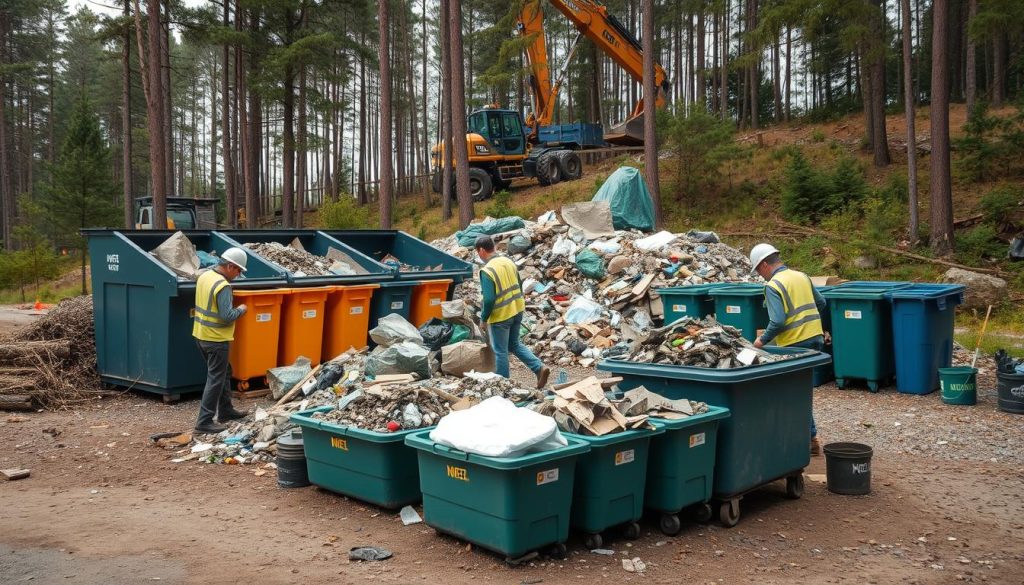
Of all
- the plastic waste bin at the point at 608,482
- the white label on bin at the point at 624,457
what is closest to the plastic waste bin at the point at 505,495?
the plastic waste bin at the point at 608,482

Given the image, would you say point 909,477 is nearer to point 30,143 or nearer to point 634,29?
point 634,29

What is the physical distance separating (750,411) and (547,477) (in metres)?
1.61

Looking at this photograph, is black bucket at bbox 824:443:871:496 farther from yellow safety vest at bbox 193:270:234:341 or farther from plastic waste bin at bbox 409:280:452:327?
plastic waste bin at bbox 409:280:452:327

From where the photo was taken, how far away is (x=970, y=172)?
2027 centimetres

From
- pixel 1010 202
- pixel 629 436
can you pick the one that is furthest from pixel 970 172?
pixel 629 436

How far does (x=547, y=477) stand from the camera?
13.4 ft

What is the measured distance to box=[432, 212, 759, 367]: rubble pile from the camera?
11922mm

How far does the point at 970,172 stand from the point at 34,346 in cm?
2076

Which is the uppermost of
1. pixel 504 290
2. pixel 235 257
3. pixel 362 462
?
pixel 235 257

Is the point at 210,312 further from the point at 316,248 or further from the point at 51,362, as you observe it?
the point at 316,248

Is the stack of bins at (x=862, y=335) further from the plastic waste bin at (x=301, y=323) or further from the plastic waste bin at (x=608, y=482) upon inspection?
the plastic waste bin at (x=301, y=323)

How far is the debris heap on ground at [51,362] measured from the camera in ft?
27.5

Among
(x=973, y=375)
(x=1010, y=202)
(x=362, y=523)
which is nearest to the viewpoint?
(x=362, y=523)

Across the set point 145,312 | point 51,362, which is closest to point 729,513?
point 145,312
